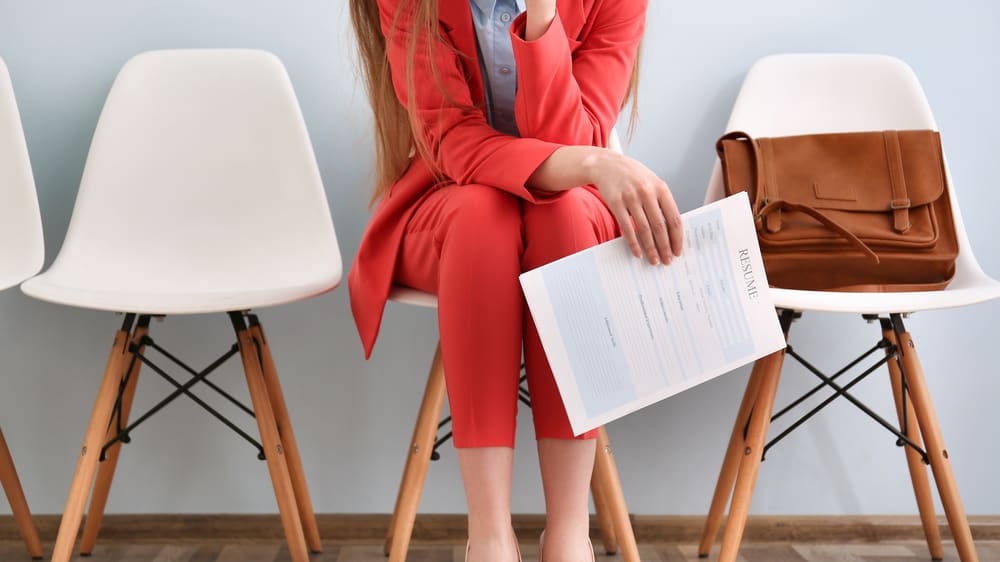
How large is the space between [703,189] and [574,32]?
58 centimetres

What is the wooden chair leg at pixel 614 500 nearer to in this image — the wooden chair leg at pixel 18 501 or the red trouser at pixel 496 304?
the red trouser at pixel 496 304

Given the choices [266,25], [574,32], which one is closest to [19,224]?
[266,25]

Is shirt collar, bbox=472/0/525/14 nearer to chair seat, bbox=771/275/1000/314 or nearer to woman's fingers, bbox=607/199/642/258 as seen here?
woman's fingers, bbox=607/199/642/258

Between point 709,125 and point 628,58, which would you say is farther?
point 709,125

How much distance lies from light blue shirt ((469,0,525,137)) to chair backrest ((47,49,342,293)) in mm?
422

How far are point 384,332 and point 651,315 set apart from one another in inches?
31.9

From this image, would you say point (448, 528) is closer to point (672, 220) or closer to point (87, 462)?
point (87, 462)

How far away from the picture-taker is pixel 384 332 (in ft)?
5.05

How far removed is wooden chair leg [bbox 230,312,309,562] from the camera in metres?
1.25

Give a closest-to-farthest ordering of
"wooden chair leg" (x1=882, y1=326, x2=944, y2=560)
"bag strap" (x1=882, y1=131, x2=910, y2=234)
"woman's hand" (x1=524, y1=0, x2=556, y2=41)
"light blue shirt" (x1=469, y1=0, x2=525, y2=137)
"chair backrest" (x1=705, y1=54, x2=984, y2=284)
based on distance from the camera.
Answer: "woman's hand" (x1=524, y1=0, x2=556, y2=41) < "light blue shirt" (x1=469, y1=0, x2=525, y2=137) < "bag strap" (x1=882, y1=131, x2=910, y2=234) < "wooden chair leg" (x1=882, y1=326, x2=944, y2=560) < "chair backrest" (x1=705, y1=54, x2=984, y2=284)

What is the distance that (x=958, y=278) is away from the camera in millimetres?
1292

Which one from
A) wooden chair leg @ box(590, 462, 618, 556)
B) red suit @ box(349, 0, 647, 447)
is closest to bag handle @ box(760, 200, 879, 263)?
red suit @ box(349, 0, 647, 447)

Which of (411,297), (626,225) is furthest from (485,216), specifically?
(411,297)

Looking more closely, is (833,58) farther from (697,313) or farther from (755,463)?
(697,313)
